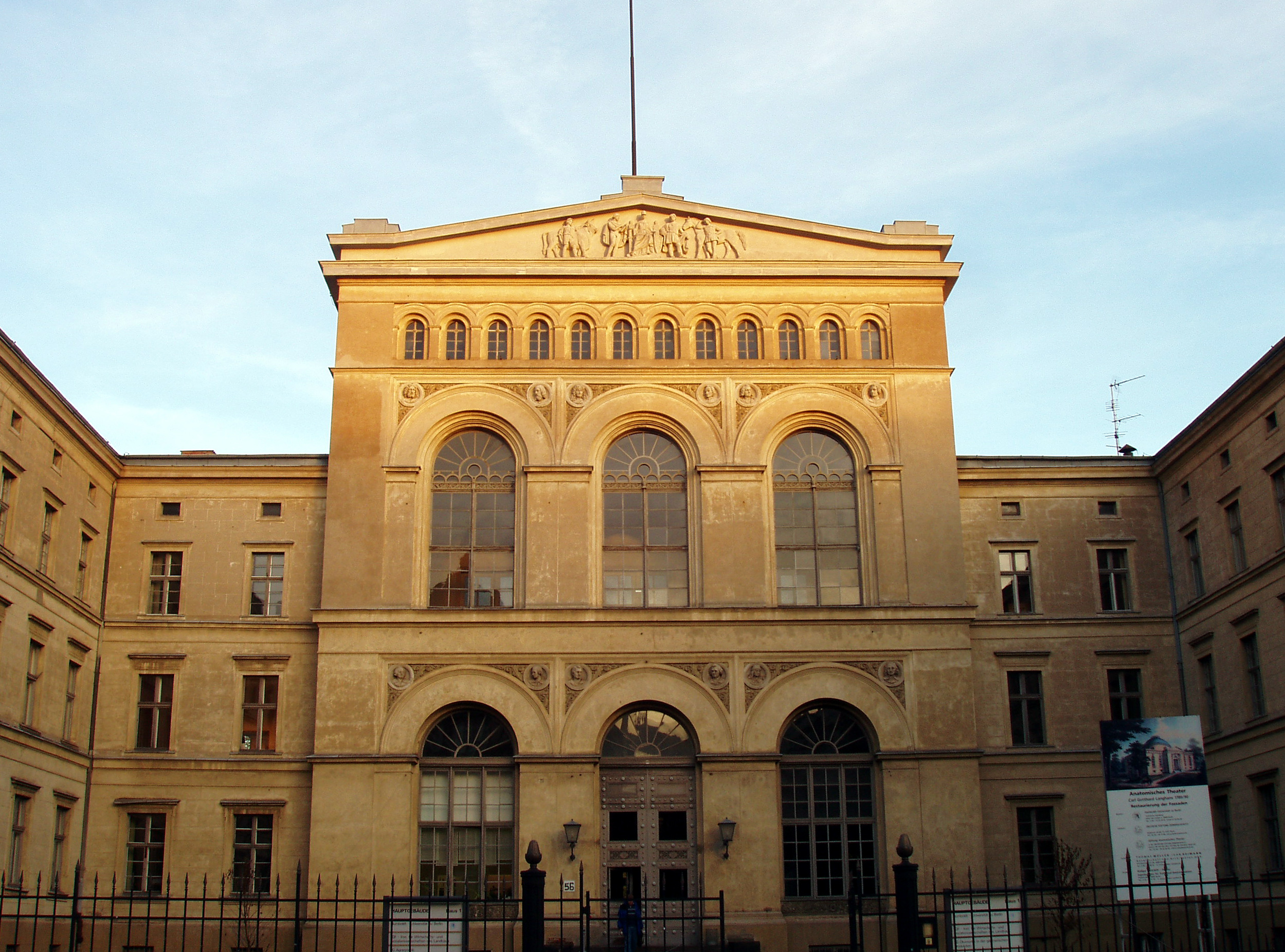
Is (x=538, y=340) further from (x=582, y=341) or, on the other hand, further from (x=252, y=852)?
(x=252, y=852)

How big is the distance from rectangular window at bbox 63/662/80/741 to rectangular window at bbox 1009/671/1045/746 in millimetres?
25302

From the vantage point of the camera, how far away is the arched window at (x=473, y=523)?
37.7m

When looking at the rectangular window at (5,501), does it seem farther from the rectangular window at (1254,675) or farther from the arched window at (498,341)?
the rectangular window at (1254,675)

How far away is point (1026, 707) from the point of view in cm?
3884

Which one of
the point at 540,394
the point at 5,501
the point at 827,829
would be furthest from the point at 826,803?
the point at 5,501

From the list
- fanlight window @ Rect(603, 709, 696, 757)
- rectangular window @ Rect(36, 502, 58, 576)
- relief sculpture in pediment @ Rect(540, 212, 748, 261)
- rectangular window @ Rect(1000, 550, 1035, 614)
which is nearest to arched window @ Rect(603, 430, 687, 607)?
fanlight window @ Rect(603, 709, 696, 757)

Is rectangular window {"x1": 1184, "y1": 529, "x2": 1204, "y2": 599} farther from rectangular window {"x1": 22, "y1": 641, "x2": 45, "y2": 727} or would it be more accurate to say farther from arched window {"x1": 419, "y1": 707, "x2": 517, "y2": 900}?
rectangular window {"x1": 22, "y1": 641, "x2": 45, "y2": 727}

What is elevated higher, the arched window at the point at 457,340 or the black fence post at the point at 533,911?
the arched window at the point at 457,340

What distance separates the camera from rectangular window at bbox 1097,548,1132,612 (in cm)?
3975

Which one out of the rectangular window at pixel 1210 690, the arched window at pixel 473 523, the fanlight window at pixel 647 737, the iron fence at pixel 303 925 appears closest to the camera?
the iron fence at pixel 303 925

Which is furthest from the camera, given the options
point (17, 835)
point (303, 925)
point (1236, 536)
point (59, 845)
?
point (1236, 536)

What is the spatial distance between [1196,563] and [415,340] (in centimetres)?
2283

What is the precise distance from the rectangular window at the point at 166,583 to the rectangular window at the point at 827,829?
17642mm

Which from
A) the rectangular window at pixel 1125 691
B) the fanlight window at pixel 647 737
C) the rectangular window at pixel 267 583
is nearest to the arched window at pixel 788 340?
the fanlight window at pixel 647 737
